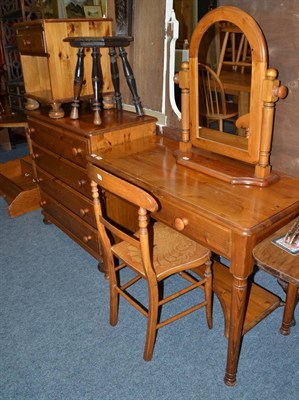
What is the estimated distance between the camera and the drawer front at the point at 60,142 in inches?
86.1

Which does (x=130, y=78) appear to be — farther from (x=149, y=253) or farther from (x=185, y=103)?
(x=149, y=253)

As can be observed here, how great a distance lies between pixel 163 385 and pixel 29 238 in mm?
1634

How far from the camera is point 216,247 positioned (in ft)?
4.81

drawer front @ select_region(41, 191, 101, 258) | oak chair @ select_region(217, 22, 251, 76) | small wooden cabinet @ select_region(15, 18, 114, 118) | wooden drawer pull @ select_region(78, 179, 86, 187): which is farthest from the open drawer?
oak chair @ select_region(217, 22, 251, 76)

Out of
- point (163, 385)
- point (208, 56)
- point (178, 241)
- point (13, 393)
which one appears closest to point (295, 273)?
point (178, 241)

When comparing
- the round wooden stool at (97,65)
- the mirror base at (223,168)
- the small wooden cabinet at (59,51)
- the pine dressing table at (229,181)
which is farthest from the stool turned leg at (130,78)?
the mirror base at (223,168)

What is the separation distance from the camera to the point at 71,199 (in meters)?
2.50

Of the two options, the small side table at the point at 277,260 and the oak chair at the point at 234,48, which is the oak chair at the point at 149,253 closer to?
the small side table at the point at 277,260

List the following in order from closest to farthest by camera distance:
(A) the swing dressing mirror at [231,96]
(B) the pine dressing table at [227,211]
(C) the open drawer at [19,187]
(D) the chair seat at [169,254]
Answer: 1. (B) the pine dressing table at [227,211]
2. (A) the swing dressing mirror at [231,96]
3. (D) the chair seat at [169,254]
4. (C) the open drawer at [19,187]

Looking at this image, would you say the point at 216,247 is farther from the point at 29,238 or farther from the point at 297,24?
the point at 29,238

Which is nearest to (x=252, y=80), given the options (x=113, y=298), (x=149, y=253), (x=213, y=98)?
(x=213, y=98)

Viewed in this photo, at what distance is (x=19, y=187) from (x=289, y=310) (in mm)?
2422

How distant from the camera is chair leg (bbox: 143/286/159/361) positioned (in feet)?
5.51

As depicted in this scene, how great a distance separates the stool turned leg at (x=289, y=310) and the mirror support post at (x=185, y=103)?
2.82ft
